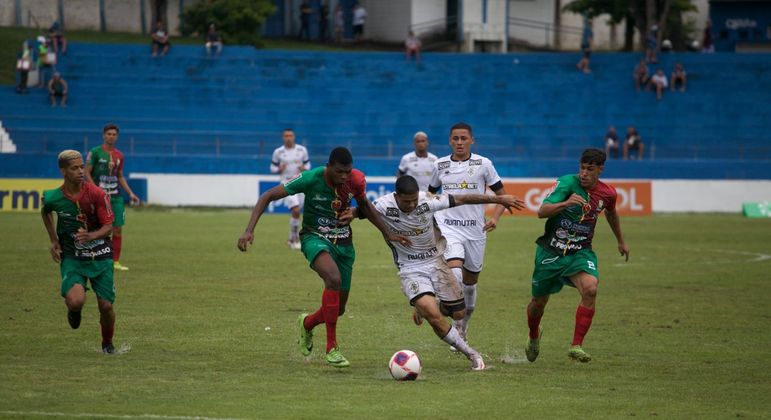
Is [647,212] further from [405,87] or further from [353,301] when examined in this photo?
[353,301]

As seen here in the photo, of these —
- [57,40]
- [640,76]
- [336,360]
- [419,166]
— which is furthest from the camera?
[640,76]

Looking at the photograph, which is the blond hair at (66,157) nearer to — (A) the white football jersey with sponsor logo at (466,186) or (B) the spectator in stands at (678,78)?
(A) the white football jersey with sponsor logo at (466,186)

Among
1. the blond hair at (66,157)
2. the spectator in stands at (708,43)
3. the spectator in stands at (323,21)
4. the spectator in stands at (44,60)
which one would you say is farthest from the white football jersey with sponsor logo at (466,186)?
the spectator in stands at (323,21)

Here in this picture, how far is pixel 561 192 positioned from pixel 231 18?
4235 cm

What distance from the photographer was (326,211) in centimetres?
1173

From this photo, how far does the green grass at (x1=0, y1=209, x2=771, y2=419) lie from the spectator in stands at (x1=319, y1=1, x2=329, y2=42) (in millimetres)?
35304

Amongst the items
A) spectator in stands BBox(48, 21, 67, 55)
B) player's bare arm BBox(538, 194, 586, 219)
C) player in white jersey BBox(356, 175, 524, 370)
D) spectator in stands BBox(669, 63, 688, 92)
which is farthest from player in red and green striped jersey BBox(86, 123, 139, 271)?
spectator in stands BBox(669, 63, 688, 92)

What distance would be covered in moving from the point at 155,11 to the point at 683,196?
29.6 meters

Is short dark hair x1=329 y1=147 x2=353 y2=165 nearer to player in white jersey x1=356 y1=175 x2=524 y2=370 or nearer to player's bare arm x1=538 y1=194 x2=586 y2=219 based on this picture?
player in white jersey x1=356 y1=175 x2=524 y2=370

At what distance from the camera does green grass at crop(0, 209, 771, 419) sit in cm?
963

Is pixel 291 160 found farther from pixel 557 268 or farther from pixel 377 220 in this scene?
pixel 557 268

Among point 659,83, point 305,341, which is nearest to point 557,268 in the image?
point 305,341

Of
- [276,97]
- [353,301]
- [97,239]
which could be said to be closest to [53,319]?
[97,239]

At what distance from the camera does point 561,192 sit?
1185 centimetres
